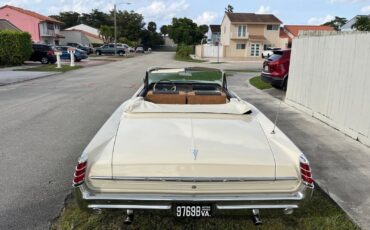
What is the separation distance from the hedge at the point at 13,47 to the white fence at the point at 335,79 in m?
22.2

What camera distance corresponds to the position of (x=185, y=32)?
74750 millimetres

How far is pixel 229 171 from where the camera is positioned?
9.70 ft

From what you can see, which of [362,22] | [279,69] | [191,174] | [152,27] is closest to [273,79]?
[279,69]

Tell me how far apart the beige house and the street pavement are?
45266mm

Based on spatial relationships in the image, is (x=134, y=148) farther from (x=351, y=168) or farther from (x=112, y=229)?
(x=351, y=168)

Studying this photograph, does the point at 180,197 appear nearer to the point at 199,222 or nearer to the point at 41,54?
the point at 199,222

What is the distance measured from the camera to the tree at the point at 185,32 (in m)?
75.0

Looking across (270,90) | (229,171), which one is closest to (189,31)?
(270,90)

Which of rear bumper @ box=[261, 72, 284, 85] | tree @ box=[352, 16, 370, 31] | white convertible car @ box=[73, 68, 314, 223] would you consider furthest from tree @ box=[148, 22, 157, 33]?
white convertible car @ box=[73, 68, 314, 223]

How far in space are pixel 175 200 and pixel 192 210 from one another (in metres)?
0.17

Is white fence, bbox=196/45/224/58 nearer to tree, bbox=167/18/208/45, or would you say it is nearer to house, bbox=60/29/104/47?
tree, bbox=167/18/208/45

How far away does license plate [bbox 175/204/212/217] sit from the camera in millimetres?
2926

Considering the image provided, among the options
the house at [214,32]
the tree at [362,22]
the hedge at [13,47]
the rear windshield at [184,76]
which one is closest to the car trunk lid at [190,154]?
the rear windshield at [184,76]

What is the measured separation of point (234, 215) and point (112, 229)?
4.20 feet
